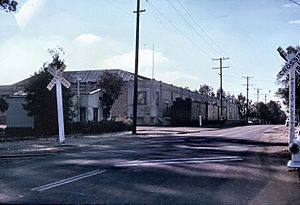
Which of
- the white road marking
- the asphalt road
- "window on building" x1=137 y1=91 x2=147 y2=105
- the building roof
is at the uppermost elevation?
the building roof

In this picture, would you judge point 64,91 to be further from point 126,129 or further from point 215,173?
point 215,173

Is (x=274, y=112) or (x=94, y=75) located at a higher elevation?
(x=94, y=75)

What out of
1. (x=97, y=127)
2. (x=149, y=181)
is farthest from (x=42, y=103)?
(x=149, y=181)

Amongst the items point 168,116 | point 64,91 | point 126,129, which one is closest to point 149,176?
point 64,91

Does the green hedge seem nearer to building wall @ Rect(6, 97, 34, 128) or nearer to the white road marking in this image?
building wall @ Rect(6, 97, 34, 128)

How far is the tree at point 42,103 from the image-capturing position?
1294 inches

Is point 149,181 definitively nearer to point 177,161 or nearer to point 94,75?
point 177,161

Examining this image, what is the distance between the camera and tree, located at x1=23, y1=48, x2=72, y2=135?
108ft

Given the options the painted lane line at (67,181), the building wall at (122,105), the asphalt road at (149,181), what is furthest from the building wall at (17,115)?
the building wall at (122,105)

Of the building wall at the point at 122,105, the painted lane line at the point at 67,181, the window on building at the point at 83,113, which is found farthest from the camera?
the building wall at the point at 122,105

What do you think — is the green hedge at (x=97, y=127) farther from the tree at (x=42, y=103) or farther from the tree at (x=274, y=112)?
the tree at (x=274, y=112)

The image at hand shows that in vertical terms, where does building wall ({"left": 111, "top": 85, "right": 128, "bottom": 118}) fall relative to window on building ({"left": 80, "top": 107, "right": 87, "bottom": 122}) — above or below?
above

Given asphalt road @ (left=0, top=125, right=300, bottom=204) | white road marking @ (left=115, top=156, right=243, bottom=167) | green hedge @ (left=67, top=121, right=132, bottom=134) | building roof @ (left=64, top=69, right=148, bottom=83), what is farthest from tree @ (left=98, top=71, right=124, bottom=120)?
white road marking @ (left=115, top=156, right=243, bottom=167)

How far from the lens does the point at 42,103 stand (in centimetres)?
3316
